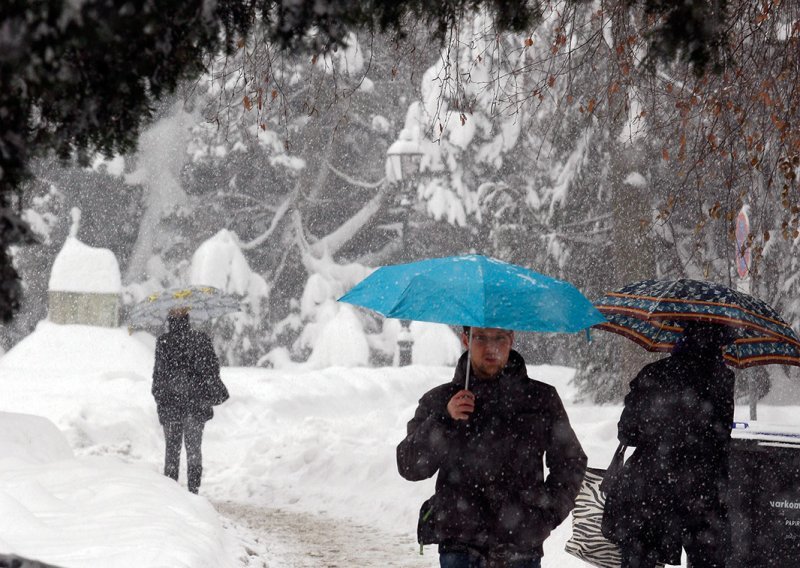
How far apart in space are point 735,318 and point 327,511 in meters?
6.31

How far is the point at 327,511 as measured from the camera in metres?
10.8

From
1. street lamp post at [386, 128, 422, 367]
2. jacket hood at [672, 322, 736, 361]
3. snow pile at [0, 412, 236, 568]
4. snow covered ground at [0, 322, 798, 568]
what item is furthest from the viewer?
street lamp post at [386, 128, 422, 367]

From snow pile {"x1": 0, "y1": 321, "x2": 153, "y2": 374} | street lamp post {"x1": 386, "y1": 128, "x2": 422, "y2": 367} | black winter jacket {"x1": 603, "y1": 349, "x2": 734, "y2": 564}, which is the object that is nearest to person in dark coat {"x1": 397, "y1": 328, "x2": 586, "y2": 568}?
black winter jacket {"x1": 603, "y1": 349, "x2": 734, "y2": 564}

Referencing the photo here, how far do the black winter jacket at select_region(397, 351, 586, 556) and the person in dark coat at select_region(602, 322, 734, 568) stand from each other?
1.18 m

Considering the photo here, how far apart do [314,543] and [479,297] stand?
16.8 ft

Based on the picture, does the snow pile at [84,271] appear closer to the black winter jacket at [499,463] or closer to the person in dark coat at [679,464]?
the person in dark coat at [679,464]

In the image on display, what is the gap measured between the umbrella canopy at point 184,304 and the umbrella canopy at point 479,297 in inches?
243

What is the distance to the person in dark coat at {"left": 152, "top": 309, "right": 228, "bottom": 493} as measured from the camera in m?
10.0

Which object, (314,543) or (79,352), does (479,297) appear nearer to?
(314,543)

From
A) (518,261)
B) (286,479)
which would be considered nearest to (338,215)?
(518,261)

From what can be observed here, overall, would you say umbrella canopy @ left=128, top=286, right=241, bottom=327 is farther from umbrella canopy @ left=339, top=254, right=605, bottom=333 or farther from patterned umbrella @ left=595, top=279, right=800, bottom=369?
umbrella canopy @ left=339, top=254, right=605, bottom=333

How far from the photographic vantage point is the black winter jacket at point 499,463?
409cm

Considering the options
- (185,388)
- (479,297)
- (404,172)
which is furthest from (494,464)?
(404,172)

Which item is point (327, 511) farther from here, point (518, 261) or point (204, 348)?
point (518, 261)
